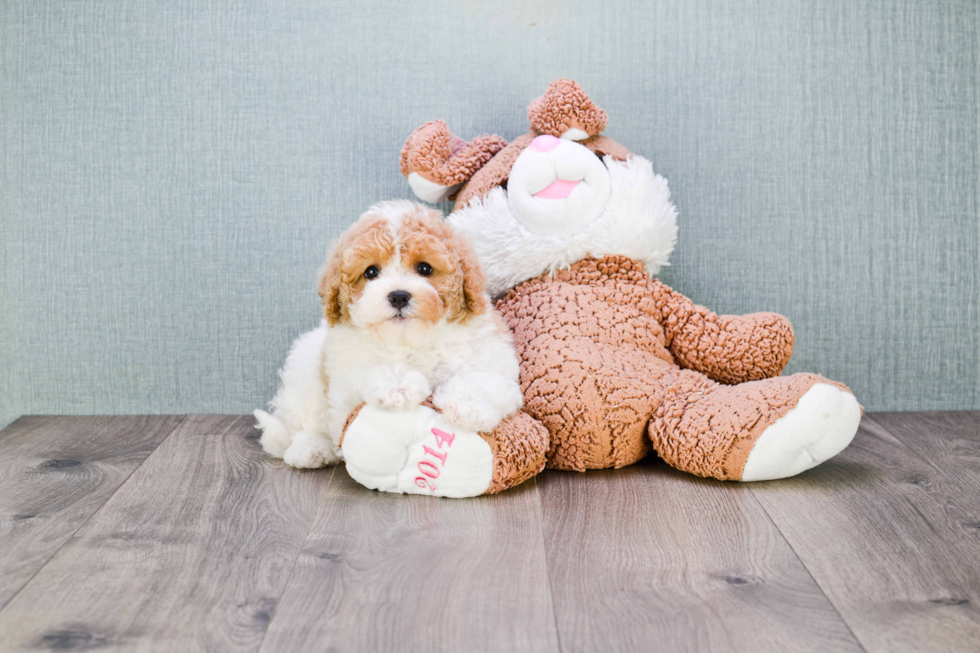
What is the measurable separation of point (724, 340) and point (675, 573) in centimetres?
64

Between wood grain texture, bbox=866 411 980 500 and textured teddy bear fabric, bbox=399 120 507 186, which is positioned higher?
textured teddy bear fabric, bbox=399 120 507 186

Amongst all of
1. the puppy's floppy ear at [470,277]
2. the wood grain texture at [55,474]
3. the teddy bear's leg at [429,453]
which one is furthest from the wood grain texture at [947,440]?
the wood grain texture at [55,474]

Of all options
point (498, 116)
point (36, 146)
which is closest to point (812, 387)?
point (498, 116)

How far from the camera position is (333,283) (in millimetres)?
1401

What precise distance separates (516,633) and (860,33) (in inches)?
64.8

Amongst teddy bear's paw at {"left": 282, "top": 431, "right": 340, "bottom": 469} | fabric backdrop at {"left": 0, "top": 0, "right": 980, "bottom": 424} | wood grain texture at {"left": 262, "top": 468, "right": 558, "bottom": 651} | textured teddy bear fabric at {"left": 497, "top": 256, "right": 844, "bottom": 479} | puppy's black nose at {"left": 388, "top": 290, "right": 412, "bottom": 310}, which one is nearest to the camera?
wood grain texture at {"left": 262, "top": 468, "right": 558, "bottom": 651}

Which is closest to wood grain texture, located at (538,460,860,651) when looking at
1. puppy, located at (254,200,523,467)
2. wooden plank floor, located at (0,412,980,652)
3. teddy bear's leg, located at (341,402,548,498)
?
wooden plank floor, located at (0,412,980,652)

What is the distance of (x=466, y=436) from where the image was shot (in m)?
1.34

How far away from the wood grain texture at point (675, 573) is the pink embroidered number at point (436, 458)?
0.19 metres

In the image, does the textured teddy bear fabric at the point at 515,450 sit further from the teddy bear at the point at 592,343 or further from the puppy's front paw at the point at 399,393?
the puppy's front paw at the point at 399,393

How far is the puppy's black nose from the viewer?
1.31 metres

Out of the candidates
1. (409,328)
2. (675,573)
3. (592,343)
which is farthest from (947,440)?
(409,328)

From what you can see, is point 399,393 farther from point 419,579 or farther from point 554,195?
point 554,195

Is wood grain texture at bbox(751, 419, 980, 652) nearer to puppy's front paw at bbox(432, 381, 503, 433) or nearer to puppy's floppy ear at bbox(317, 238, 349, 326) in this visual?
puppy's front paw at bbox(432, 381, 503, 433)
